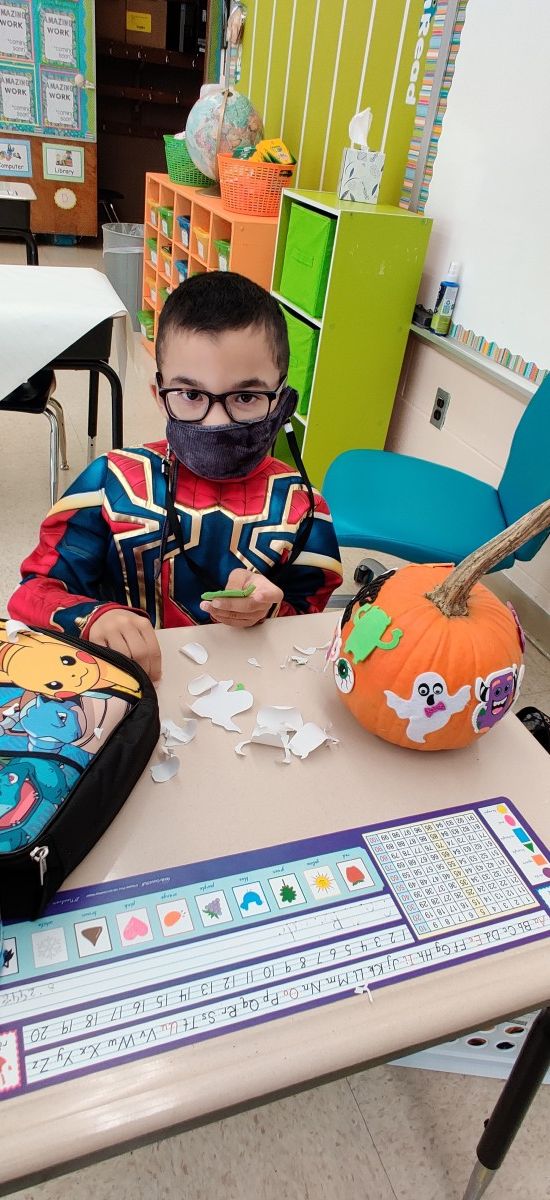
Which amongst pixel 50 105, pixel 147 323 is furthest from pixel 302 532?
pixel 50 105

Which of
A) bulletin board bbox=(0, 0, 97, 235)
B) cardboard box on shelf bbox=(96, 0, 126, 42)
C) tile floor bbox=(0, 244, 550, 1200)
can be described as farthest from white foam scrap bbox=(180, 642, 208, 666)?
cardboard box on shelf bbox=(96, 0, 126, 42)

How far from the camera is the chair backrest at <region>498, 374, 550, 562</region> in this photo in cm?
163

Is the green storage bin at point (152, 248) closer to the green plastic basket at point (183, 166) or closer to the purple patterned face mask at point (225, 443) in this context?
the green plastic basket at point (183, 166)

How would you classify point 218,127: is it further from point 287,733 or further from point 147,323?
point 287,733

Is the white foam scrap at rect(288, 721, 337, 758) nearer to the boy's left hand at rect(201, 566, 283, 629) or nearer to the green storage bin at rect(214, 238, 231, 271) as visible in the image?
the boy's left hand at rect(201, 566, 283, 629)

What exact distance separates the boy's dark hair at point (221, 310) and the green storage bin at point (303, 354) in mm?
1467

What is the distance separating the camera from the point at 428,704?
668 millimetres

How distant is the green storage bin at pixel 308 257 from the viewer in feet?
7.11

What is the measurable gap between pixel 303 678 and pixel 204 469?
30 cm

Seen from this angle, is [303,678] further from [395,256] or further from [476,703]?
[395,256]

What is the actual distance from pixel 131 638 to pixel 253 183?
8.54 feet

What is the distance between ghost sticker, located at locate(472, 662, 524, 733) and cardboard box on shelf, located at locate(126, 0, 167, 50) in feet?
21.6

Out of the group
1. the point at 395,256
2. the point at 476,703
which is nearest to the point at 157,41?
the point at 395,256

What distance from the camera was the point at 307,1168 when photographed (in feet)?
3.14
